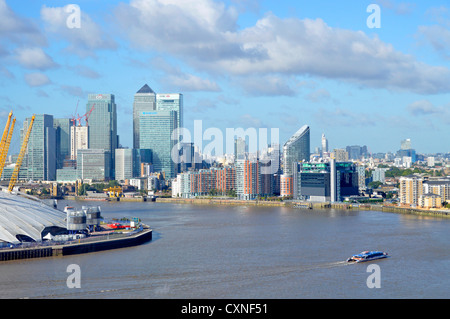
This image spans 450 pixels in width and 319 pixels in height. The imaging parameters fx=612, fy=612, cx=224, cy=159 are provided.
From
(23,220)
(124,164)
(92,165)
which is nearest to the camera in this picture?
(23,220)

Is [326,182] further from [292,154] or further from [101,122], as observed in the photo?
[101,122]

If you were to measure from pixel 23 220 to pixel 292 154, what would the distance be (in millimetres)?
26676

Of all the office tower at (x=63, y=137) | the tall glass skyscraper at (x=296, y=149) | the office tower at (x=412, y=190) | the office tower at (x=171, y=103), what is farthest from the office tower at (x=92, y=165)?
the office tower at (x=412, y=190)

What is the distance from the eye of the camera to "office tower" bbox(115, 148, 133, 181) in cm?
5400

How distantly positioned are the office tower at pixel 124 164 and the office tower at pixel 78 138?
25.5 ft

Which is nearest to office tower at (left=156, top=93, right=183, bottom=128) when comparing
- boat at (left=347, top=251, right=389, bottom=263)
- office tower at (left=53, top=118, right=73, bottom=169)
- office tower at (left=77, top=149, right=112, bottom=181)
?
office tower at (left=53, top=118, right=73, bottom=169)

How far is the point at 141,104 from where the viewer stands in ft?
213

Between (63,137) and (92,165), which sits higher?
(63,137)

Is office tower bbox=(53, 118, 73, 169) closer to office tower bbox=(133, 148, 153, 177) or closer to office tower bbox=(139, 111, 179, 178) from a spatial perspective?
office tower bbox=(139, 111, 179, 178)

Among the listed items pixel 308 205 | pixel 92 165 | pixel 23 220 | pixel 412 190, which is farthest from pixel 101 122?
pixel 23 220

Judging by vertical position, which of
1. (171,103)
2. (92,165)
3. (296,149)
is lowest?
(92,165)

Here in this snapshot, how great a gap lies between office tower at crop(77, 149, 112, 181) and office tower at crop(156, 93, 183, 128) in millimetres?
11977
